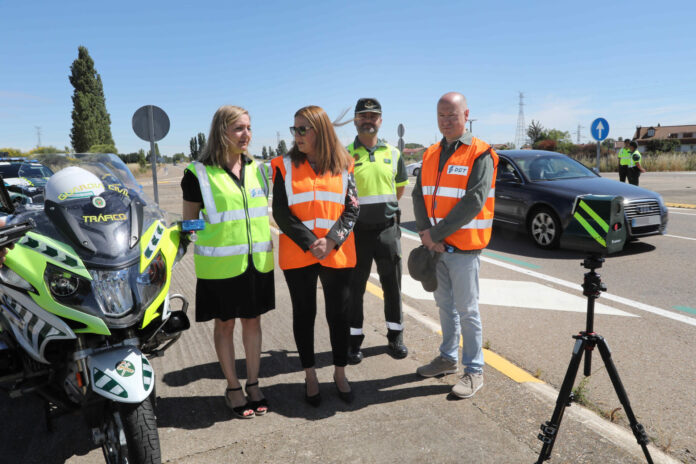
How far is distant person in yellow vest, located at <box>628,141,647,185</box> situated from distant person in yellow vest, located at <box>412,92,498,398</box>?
13.4m

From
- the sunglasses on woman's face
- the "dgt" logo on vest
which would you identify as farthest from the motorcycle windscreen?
the "dgt" logo on vest

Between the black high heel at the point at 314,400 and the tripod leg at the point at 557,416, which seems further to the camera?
the black high heel at the point at 314,400

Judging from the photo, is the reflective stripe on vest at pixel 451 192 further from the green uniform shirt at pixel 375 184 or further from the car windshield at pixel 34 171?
the car windshield at pixel 34 171

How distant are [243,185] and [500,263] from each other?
5.04m

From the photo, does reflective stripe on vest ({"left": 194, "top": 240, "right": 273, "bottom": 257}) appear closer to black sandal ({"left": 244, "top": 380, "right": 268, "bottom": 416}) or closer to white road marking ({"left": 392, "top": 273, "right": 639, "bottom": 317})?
black sandal ({"left": 244, "top": 380, "right": 268, "bottom": 416})

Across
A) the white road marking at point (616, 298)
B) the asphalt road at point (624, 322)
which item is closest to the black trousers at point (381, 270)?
the asphalt road at point (624, 322)

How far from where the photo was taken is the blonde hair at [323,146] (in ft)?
9.82

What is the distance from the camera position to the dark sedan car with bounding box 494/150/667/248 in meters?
7.37

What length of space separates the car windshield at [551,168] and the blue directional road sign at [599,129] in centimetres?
497

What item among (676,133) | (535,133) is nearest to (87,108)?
(535,133)

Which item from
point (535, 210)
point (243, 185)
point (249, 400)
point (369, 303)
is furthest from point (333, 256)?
point (535, 210)

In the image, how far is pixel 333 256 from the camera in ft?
10.0

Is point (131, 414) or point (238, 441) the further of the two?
point (238, 441)

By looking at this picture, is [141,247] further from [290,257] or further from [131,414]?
[290,257]
